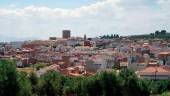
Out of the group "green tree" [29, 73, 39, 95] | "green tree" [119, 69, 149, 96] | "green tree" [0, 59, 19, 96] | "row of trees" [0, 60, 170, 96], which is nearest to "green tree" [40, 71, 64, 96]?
"row of trees" [0, 60, 170, 96]

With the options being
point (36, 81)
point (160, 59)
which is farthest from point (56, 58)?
point (36, 81)

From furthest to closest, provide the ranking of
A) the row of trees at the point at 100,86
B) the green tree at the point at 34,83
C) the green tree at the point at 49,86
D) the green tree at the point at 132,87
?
the green tree at the point at 34,83 → the green tree at the point at 49,86 → the row of trees at the point at 100,86 → the green tree at the point at 132,87

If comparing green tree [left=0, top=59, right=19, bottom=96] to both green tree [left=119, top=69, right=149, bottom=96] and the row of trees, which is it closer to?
the row of trees

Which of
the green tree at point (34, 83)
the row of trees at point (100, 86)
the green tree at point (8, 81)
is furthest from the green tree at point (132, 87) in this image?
the green tree at point (8, 81)

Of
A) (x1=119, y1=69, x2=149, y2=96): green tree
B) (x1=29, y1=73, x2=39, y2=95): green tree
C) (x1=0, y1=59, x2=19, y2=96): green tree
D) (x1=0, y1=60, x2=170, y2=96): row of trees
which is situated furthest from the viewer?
(x1=29, y1=73, x2=39, y2=95): green tree

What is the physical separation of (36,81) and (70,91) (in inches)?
145

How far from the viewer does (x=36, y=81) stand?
5372 cm

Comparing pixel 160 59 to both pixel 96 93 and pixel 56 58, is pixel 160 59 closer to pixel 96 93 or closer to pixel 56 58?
pixel 56 58

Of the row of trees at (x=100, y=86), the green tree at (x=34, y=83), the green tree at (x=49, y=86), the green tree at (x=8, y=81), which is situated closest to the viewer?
the green tree at (x=8, y=81)

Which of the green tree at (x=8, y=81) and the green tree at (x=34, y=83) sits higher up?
the green tree at (x=8, y=81)

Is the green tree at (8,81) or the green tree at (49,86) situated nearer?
the green tree at (8,81)

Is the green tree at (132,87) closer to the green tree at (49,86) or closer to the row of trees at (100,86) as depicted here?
the row of trees at (100,86)

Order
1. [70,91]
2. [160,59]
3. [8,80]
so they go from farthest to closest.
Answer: [160,59] < [70,91] < [8,80]

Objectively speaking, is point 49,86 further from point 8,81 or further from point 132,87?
point 8,81
